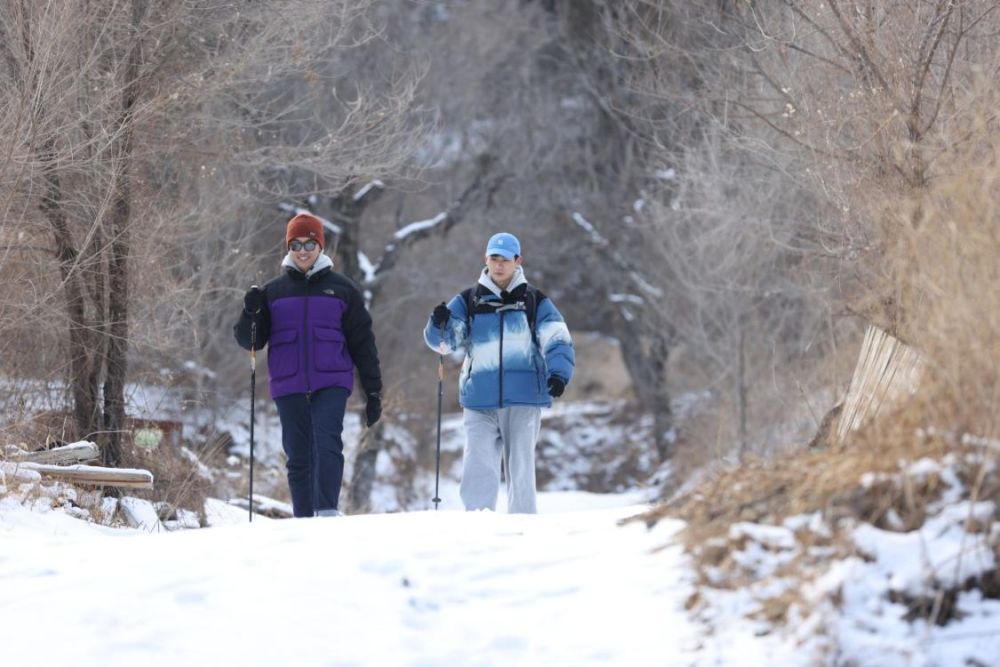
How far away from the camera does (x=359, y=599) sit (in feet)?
18.1

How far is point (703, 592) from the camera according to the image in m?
5.14

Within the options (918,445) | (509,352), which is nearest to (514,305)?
(509,352)

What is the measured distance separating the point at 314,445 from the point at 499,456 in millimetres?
1141

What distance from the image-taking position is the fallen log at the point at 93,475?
31.4 ft

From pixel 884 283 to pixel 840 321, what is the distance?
14.3 m

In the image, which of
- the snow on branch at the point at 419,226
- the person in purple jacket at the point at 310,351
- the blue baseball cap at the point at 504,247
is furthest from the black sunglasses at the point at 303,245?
the snow on branch at the point at 419,226

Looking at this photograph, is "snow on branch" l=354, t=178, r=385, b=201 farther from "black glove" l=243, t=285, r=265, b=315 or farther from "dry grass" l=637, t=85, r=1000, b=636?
"dry grass" l=637, t=85, r=1000, b=636

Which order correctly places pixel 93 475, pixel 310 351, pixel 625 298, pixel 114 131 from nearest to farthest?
pixel 310 351 < pixel 93 475 < pixel 114 131 < pixel 625 298

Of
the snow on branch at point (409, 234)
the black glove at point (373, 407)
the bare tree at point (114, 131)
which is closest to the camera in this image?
the black glove at point (373, 407)

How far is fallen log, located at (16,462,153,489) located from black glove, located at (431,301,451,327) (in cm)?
249

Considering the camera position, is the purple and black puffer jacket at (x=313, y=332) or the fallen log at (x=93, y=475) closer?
the purple and black puffer jacket at (x=313, y=332)

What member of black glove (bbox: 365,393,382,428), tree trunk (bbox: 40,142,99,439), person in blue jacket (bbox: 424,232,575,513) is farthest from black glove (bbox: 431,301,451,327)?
tree trunk (bbox: 40,142,99,439)

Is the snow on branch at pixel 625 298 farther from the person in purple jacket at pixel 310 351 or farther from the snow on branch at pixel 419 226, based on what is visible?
the person in purple jacket at pixel 310 351

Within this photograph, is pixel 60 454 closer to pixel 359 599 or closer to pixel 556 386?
pixel 556 386
